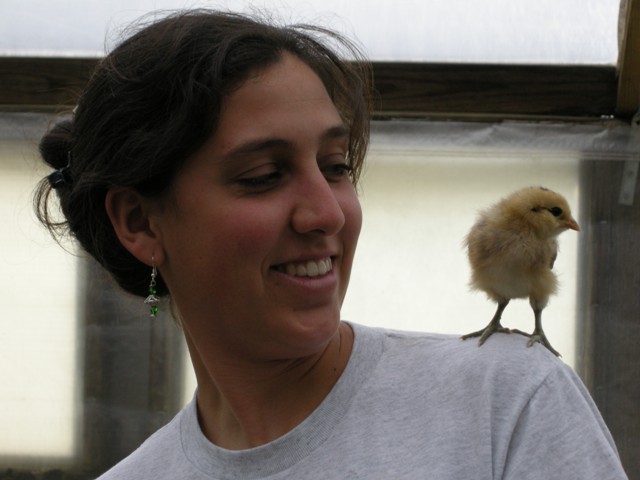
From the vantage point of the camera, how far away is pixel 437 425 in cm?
102

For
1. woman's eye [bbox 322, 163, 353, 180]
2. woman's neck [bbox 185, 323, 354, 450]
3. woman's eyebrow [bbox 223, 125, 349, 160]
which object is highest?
woman's eyebrow [bbox 223, 125, 349, 160]

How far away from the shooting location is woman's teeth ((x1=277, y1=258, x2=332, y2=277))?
1050 mm

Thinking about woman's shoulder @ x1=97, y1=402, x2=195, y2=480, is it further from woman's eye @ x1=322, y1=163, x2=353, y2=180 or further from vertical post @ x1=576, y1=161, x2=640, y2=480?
vertical post @ x1=576, y1=161, x2=640, y2=480

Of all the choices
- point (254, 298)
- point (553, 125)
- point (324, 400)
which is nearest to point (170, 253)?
point (254, 298)

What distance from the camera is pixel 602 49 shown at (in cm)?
236

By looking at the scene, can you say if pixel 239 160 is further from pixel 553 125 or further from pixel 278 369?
pixel 553 125

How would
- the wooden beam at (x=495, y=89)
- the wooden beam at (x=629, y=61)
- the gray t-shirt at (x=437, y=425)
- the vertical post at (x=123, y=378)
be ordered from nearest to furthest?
the gray t-shirt at (x=437, y=425), the wooden beam at (x=629, y=61), the wooden beam at (x=495, y=89), the vertical post at (x=123, y=378)

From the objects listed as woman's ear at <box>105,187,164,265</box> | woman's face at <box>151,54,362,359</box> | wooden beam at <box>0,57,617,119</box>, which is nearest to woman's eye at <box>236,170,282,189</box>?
woman's face at <box>151,54,362,359</box>

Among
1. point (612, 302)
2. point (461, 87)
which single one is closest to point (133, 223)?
point (461, 87)

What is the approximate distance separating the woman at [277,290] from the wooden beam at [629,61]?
1.21m

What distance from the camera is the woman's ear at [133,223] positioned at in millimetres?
1169

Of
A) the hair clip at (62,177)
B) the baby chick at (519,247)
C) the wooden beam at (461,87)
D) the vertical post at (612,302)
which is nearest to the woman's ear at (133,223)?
the hair clip at (62,177)

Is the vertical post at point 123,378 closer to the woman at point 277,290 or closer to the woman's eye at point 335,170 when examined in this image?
A: the woman at point 277,290

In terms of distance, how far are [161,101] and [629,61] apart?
4.96 ft
